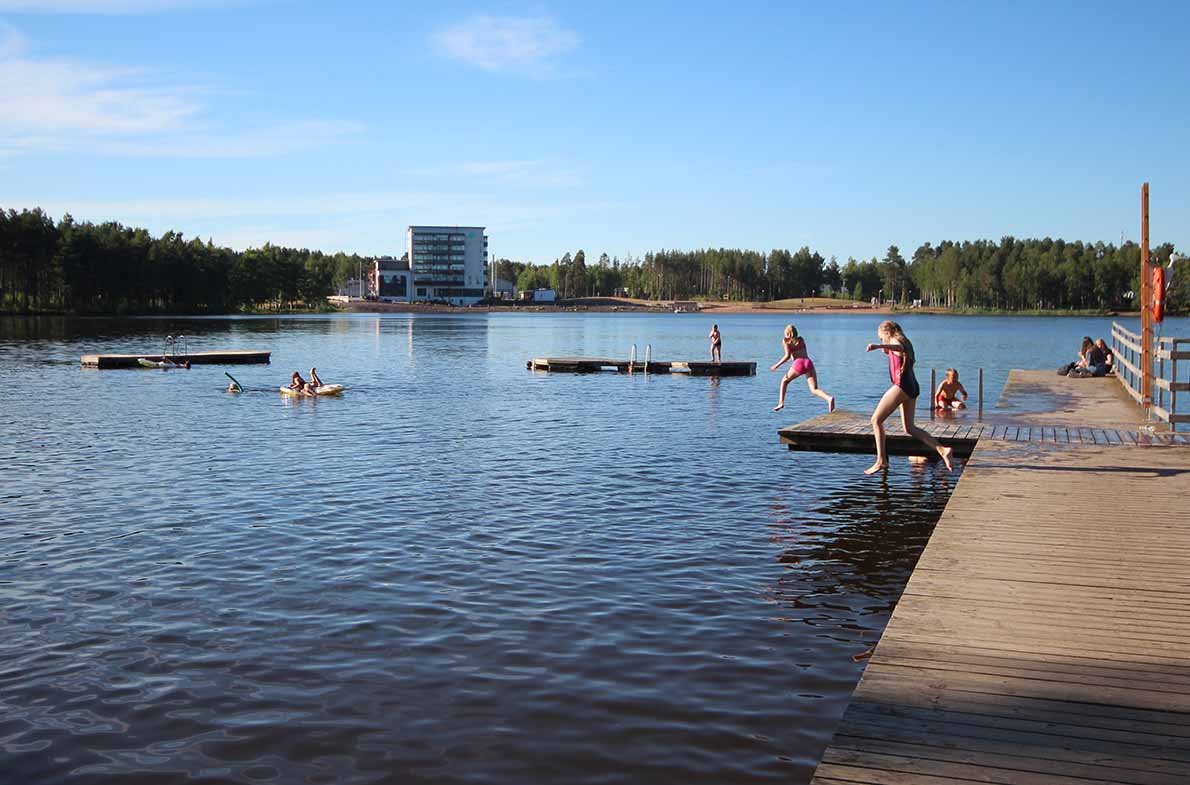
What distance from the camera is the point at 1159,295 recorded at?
2089 cm

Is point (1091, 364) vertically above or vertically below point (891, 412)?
below

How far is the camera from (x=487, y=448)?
25.4 metres

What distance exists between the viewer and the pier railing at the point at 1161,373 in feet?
61.0

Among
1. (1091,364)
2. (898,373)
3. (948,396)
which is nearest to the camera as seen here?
(898,373)

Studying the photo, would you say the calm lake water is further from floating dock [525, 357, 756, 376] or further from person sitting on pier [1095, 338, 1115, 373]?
floating dock [525, 357, 756, 376]

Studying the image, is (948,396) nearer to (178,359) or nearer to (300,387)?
(300,387)

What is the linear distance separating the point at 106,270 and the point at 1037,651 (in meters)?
143

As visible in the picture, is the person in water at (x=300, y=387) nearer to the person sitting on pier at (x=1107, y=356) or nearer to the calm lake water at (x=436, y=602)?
the calm lake water at (x=436, y=602)

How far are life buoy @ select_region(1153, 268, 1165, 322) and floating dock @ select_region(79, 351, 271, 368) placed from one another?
149 feet

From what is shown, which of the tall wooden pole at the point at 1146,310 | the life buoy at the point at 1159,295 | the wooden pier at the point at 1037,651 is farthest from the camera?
the tall wooden pole at the point at 1146,310

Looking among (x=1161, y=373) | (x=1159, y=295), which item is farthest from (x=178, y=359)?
(x=1159, y=295)

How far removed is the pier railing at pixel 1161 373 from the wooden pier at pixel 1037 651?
15.7ft

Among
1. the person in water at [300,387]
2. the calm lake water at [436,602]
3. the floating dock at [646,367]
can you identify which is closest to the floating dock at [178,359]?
the floating dock at [646,367]

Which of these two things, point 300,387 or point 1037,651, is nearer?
point 1037,651
